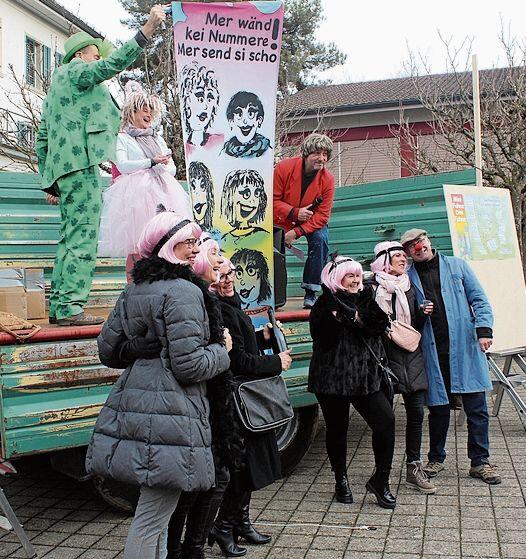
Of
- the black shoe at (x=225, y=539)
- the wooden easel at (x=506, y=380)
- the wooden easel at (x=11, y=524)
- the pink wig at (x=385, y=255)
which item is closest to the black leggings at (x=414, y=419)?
the pink wig at (x=385, y=255)

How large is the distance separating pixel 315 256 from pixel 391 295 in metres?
1.38

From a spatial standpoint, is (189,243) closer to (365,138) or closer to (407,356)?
(407,356)

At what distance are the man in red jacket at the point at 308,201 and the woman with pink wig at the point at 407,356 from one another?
1122 mm

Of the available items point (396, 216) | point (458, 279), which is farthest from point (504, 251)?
point (458, 279)

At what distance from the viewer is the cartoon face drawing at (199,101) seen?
193 inches

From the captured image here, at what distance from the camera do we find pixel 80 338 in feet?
13.0

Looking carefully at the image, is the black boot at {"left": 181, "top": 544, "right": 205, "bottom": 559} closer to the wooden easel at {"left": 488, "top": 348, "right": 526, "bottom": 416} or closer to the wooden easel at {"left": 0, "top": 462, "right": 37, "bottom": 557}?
the wooden easel at {"left": 0, "top": 462, "right": 37, "bottom": 557}

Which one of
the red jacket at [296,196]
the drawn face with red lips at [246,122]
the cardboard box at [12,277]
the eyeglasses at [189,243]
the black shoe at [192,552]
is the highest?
the drawn face with red lips at [246,122]

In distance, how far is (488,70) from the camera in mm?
17203

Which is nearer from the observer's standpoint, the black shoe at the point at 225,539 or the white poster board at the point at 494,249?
the black shoe at the point at 225,539

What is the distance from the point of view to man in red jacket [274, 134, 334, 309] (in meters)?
6.04

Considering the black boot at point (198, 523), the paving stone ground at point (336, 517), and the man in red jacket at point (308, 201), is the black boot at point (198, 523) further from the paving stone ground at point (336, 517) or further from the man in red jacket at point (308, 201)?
the man in red jacket at point (308, 201)

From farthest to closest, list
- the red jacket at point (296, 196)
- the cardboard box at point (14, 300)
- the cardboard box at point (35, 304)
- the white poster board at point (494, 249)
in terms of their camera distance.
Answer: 1. the red jacket at point (296, 196)
2. the white poster board at point (494, 249)
3. the cardboard box at point (35, 304)
4. the cardboard box at point (14, 300)

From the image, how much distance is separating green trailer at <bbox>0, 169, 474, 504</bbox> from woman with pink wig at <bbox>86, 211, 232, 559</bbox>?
80 cm
